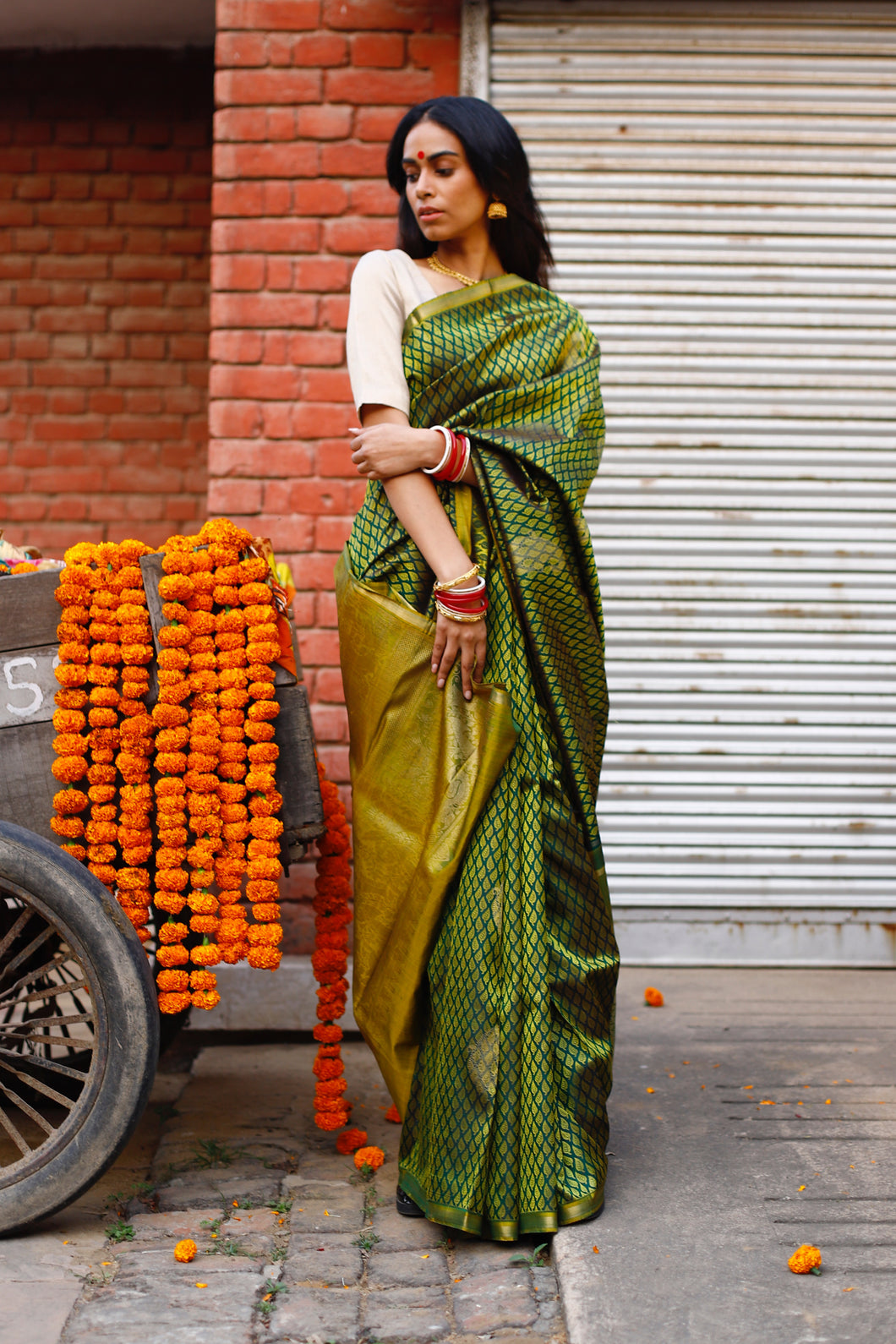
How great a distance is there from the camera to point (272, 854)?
225 centimetres

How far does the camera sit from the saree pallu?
84.0 inches

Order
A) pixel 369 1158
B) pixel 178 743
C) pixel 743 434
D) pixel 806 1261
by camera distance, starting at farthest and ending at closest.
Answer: pixel 743 434 < pixel 369 1158 < pixel 178 743 < pixel 806 1261

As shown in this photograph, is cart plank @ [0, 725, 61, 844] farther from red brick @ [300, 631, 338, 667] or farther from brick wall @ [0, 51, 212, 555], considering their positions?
brick wall @ [0, 51, 212, 555]

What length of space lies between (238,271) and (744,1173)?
109 inches

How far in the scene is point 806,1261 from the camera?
76.6 inches

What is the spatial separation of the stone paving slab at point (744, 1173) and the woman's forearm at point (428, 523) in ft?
4.00

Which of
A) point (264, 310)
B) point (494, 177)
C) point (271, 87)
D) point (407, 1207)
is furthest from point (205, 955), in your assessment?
point (271, 87)

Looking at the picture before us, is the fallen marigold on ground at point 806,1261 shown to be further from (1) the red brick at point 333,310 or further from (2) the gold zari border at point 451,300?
(1) the red brick at point 333,310

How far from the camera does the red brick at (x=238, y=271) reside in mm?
3529

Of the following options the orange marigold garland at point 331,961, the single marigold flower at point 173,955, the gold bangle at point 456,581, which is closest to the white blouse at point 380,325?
the gold bangle at point 456,581

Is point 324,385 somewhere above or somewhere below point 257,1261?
above

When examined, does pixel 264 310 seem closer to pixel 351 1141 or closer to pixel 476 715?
pixel 476 715

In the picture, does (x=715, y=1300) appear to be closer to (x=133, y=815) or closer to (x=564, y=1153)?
(x=564, y=1153)

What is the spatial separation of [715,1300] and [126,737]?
1.39 meters
